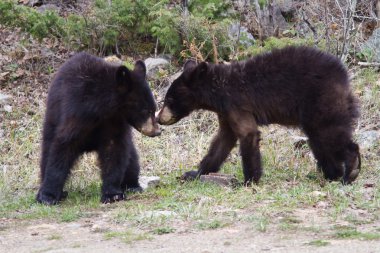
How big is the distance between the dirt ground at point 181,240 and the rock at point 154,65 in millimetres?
6819

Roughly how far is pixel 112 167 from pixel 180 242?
8.25 ft

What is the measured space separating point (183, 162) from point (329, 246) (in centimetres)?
497

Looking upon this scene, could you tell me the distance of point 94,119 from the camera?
7.95m

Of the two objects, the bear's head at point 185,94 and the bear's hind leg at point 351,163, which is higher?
the bear's head at point 185,94

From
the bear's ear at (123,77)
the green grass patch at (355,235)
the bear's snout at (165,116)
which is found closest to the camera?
the green grass patch at (355,235)

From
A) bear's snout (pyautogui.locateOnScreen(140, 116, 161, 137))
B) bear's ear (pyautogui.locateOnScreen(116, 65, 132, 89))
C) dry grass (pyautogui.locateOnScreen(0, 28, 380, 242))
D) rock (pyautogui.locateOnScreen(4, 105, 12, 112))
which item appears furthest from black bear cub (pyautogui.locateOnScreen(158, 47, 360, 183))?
rock (pyautogui.locateOnScreen(4, 105, 12, 112))

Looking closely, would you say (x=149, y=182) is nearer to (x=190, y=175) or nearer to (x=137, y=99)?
(x=190, y=175)

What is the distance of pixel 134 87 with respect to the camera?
26.6 ft

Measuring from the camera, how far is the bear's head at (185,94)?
893 centimetres

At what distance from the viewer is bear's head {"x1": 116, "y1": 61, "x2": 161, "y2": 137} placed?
26.3 feet

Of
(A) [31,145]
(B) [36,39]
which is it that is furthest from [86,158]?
(B) [36,39]

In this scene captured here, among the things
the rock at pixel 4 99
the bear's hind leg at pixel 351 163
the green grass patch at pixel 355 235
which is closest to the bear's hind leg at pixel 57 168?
the bear's hind leg at pixel 351 163

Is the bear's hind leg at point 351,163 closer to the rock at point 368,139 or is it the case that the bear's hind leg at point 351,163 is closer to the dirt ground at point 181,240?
the dirt ground at point 181,240

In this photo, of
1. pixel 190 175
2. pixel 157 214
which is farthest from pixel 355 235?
pixel 190 175
